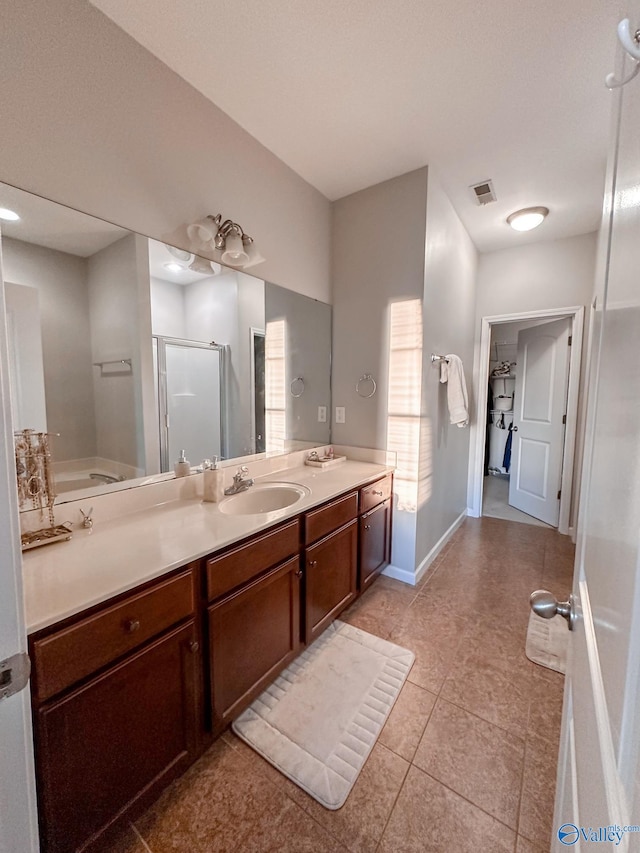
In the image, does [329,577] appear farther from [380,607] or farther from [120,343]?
[120,343]

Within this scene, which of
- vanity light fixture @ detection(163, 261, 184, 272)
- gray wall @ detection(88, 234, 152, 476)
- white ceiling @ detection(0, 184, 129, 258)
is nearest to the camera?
white ceiling @ detection(0, 184, 129, 258)

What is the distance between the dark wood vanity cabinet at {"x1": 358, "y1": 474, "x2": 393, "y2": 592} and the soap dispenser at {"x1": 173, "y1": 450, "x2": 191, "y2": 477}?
0.98 metres

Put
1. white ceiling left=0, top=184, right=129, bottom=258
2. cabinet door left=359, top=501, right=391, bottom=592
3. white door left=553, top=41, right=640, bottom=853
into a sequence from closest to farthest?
white door left=553, top=41, right=640, bottom=853 < white ceiling left=0, top=184, right=129, bottom=258 < cabinet door left=359, top=501, right=391, bottom=592

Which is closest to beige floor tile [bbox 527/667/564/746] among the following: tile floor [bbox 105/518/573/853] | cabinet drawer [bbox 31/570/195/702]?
tile floor [bbox 105/518/573/853]

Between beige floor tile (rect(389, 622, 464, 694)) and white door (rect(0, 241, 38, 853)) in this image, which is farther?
beige floor tile (rect(389, 622, 464, 694))

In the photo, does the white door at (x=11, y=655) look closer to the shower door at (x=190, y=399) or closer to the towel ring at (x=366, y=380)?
the shower door at (x=190, y=399)

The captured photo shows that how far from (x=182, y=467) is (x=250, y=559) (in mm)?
628

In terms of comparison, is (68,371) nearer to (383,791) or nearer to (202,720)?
(202,720)

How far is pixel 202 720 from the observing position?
46.8 inches

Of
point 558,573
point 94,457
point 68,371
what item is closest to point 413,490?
point 558,573

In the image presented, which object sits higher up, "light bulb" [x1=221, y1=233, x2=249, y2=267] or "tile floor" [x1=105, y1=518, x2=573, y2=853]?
"light bulb" [x1=221, y1=233, x2=249, y2=267]

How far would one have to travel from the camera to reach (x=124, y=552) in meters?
1.09

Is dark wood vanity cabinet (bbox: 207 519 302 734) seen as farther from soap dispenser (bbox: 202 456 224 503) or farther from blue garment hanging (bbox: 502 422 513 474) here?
blue garment hanging (bbox: 502 422 513 474)

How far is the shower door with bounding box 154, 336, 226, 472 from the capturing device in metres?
1.60
